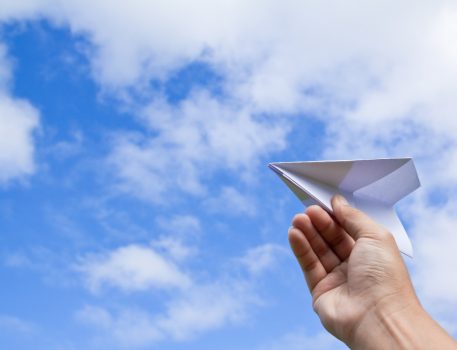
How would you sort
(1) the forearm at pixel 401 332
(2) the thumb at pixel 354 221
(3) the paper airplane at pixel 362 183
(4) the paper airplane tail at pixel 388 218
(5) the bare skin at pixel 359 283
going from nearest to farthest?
(1) the forearm at pixel 401 332 < (5) the bare skin at pixel 359 283 < (2) the thumb at pixel 354 221 < (3) the paper airplane at pixel 362 183 < (4) the paper airplane tail at pixel 388 218

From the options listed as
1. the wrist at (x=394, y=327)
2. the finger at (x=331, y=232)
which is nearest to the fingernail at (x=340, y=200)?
the finger at (x=331, y=232)

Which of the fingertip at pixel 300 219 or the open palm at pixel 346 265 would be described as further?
the fingertip at pixel 300 219

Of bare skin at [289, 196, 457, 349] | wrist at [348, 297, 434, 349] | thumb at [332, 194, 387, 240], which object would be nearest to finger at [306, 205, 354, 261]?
bare skin at [289, 196, 457, 349]

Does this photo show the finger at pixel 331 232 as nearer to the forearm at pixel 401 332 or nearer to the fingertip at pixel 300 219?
the fingertip at pixel 300 219

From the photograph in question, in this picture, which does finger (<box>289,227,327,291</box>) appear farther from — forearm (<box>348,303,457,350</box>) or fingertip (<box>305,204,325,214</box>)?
forearm (<box>348,303,457,350</box>)

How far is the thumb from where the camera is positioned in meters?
4.19

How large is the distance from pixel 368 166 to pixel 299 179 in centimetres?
62

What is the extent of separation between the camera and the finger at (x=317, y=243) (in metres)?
4.57

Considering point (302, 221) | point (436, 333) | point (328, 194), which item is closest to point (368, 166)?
point (328, 194)

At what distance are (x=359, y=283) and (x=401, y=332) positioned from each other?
0.50 metres

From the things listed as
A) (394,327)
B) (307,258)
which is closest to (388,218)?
(307,258)

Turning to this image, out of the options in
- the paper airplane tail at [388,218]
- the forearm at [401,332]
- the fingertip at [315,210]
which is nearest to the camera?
the forearm at [401,332]

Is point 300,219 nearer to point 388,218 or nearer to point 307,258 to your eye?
point 307,258

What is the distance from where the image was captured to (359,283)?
4.05m
